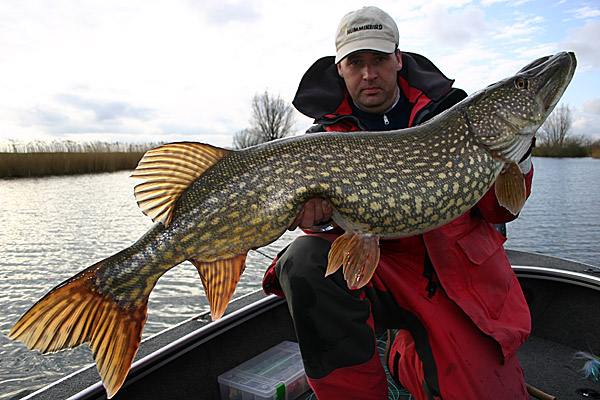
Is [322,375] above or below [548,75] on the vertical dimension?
below

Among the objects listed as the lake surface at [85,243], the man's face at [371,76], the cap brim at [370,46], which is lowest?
the lake surface at [85,243]

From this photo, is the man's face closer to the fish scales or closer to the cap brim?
the cap brim

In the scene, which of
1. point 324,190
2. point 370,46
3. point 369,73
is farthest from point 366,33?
point 324,190

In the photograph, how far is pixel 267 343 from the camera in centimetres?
261

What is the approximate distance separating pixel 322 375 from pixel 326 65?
183cm

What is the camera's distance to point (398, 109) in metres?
2.34

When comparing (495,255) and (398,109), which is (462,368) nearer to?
(495,255)

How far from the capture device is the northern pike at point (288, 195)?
1362 mm

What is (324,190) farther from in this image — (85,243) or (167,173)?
(85,243)

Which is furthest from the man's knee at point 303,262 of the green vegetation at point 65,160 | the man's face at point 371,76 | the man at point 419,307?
the green vegetation at point 65,160

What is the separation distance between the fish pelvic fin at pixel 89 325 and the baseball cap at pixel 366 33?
5.52 feet

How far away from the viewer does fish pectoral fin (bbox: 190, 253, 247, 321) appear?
149cm

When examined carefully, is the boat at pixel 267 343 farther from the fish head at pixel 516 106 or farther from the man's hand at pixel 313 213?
the fish head at pixel 516 106

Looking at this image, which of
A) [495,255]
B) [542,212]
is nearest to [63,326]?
[495,255]
